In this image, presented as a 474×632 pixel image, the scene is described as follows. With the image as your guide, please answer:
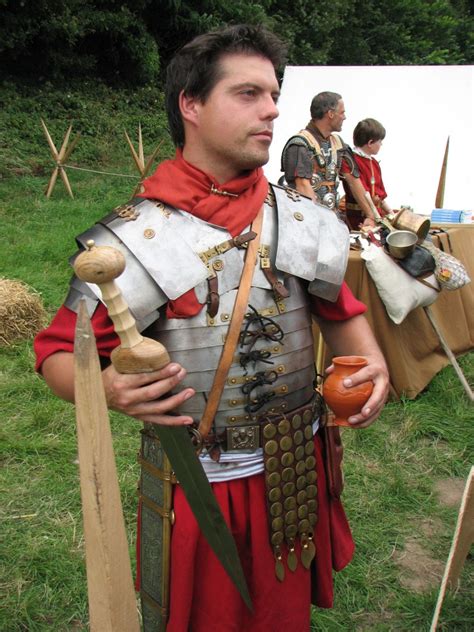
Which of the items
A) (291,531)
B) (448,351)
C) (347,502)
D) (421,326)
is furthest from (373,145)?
(291,531)

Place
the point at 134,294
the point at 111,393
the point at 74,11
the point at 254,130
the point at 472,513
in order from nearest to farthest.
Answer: the point at 111,393
the point at 134,294
the point at 254,130
the point at 472,513
the point at 74,11

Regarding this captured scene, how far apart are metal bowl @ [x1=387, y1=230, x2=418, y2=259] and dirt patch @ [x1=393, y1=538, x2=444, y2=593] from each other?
5.30 ft

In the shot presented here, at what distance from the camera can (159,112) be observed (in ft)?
48.9

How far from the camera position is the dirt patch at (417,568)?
8.66ft

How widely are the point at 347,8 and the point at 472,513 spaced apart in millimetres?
18849

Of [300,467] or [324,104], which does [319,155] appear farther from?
[300,467]

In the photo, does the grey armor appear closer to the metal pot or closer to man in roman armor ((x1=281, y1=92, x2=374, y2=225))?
the metal pot

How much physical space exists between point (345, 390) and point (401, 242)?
2.37 metres

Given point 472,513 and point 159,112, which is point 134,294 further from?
point 159,112

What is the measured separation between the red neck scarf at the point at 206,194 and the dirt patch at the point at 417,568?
1.78 meters

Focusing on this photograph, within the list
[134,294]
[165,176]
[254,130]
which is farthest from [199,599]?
[254,130]

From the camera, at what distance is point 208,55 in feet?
5.24

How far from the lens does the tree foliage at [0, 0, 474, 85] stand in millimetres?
13773

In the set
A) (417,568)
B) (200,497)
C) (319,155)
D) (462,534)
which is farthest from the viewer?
(319,155)
